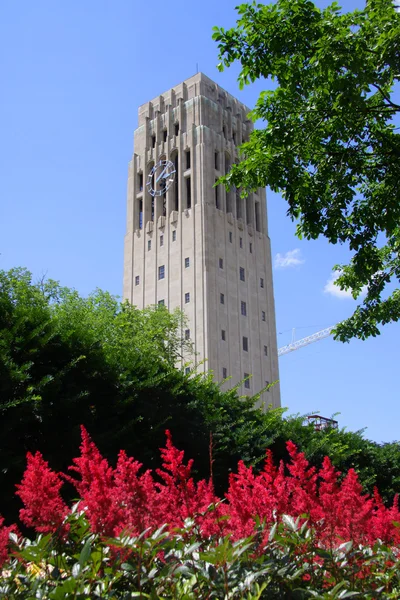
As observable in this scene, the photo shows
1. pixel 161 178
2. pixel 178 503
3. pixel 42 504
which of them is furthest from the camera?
pixel 161 178

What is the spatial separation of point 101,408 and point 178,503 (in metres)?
8.90

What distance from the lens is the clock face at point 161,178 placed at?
2534 inches

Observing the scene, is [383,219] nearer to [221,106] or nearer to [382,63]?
[382,63]

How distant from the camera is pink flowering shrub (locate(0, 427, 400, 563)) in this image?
3607 mm

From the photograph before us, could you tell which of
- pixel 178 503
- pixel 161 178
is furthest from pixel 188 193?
pixel 178 503

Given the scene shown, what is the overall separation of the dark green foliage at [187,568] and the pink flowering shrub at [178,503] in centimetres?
13

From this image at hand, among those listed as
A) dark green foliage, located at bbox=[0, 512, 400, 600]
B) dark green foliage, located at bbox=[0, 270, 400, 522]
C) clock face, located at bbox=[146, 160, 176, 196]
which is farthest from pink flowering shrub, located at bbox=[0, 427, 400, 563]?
clock face, located at bbox=[146, 160, 176, 196]

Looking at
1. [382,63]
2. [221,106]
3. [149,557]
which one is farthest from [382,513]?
[221,106]

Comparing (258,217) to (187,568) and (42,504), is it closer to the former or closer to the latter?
(42,504)

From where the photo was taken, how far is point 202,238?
193 ft

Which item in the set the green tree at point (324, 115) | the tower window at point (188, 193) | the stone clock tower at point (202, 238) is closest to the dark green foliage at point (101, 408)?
the green tree at point (324, 115)

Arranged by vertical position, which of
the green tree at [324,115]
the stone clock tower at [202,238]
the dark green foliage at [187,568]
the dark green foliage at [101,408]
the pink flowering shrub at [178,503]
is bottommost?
the dark green foliage at [187,568]

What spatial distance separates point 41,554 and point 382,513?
327 cm

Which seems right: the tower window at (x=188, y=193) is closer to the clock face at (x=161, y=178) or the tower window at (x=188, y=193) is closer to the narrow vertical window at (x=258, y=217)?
the clock face at (x=161, y=178)
